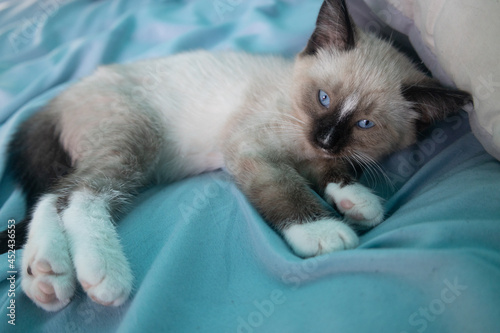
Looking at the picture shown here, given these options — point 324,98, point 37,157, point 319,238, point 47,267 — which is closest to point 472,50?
point 324,98

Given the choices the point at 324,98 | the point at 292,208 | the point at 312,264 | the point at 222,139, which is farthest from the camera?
the point at 222,139

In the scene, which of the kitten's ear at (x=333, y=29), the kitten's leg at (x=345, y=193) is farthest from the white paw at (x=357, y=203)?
the kitten's ear at (x=333, y=29)

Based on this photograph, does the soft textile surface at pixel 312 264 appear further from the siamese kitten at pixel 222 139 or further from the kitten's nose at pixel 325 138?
the kitten's nose at pixel 325 138

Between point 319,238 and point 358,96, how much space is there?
22.4 inches

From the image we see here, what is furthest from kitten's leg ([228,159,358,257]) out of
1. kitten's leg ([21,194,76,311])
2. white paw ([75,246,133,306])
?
kitten's leg ([21,194,76,311])

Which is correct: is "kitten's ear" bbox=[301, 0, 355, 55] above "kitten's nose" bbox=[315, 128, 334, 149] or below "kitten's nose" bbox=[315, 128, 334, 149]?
above

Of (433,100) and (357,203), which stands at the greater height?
(433,100)

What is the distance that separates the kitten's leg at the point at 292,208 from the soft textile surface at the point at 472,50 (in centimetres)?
48

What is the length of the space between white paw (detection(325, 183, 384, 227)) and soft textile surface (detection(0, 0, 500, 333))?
0.07 m

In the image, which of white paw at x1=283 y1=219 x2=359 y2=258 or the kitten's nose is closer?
white paw at x1=283 y1=219 x2=359 y2=258

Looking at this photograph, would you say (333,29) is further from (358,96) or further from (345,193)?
(345,193)

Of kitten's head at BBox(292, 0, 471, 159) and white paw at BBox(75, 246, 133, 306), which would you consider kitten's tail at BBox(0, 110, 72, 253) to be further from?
kitten's head at BBox(292, 0, 471, 159)

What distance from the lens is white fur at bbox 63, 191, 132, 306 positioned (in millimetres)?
853

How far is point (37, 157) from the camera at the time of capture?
4.50 ft
